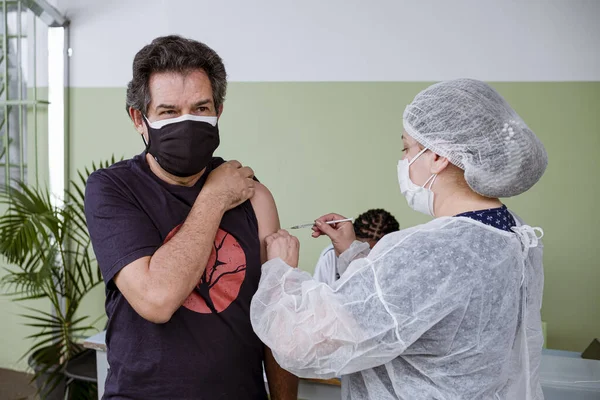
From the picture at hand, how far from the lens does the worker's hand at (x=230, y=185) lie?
1.39 m

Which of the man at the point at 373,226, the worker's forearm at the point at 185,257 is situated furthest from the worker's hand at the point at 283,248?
the man at the point at 373,226

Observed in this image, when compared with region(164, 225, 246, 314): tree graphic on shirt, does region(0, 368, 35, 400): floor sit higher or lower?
lower

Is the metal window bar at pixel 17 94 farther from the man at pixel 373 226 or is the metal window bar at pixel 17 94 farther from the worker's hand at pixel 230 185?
the worker's hand at pixel 230 185

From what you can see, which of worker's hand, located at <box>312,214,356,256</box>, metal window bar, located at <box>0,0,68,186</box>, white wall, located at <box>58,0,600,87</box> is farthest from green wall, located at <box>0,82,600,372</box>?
worker's hand, located at <box>312,214,356,256</box>

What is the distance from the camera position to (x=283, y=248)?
4.61ft

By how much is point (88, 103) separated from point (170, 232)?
9.62 feet

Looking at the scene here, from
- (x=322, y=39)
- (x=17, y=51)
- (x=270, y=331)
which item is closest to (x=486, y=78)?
(x=322, y=39)

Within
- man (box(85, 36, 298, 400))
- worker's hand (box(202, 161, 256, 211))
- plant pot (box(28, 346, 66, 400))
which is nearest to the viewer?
man (box(85, 36, 298, 400))

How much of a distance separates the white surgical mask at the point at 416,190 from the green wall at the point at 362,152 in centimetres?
219

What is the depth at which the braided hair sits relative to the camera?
2.88 meters

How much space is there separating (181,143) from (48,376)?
100 inches

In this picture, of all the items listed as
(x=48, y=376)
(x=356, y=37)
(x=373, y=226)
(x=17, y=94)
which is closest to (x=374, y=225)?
(x=373, y=226)

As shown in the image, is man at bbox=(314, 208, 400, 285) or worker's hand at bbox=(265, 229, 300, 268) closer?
worker's hand at bbox=(265, 229, 300, 268)

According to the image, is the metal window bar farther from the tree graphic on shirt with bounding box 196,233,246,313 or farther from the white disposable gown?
the white disposable gown
